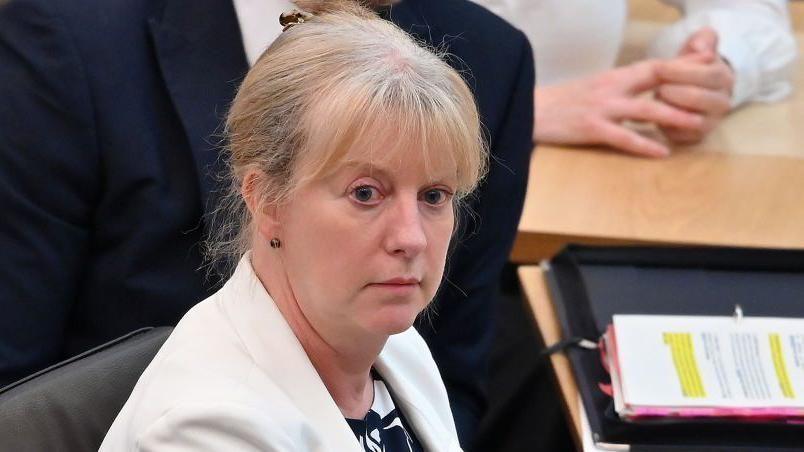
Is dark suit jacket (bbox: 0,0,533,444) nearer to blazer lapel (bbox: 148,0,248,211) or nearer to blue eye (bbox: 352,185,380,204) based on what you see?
blazer lapel (bbox: 148,0,248,211)

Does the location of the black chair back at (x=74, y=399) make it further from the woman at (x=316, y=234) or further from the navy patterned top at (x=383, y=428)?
the navy patterned top at (x=383, y=428)

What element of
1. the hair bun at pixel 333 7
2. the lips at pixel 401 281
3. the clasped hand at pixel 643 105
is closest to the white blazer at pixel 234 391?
the lips at pixel 401 281

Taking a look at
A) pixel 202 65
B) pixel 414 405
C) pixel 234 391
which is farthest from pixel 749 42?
pixel 234 391

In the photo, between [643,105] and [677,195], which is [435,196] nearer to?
[677,195]

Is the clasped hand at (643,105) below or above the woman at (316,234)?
below

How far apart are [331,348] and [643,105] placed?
50.4 inches

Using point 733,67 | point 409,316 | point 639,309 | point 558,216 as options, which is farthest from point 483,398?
point 733,67

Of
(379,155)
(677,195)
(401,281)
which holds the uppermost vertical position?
(379,155)

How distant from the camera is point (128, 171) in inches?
60.6

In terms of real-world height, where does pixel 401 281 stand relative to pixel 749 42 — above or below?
above

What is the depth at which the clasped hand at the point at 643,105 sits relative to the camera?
234 centimetres

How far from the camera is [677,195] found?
222 centimetres

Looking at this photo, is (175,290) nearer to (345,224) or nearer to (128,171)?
(128,171)

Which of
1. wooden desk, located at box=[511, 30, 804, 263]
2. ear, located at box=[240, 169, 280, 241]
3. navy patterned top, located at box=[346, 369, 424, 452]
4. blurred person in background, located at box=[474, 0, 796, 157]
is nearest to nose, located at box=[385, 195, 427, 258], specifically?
ear, located at box=[240, 169, 280, 241]
